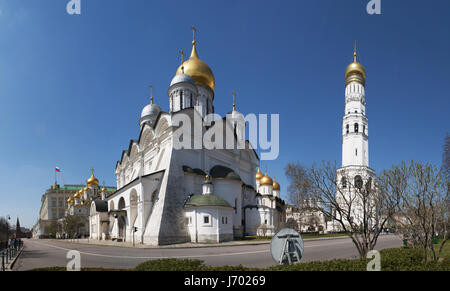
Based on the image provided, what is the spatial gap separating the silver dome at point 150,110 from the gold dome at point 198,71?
391 inches

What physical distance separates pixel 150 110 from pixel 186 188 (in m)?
21.7

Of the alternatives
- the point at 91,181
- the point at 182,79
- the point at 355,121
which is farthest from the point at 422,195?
the point at 91,181

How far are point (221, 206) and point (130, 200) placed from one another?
10095 mm

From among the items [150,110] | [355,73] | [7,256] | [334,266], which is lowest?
[7,256]

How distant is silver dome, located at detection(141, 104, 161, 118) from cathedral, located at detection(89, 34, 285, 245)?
7332mm

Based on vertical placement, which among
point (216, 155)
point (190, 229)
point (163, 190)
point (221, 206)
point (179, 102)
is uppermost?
point (179, 102)

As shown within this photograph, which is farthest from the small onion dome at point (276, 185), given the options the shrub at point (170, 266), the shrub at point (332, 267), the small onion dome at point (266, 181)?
the shrub at point (170, 266)

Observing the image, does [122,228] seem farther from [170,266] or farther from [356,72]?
[356,72]

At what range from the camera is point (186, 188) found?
26.8m

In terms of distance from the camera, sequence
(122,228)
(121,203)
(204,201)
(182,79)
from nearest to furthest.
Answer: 1. (204,201)
2. (122,228)
3. (121,203)
4. (182,79)

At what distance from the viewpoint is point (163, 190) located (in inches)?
975
